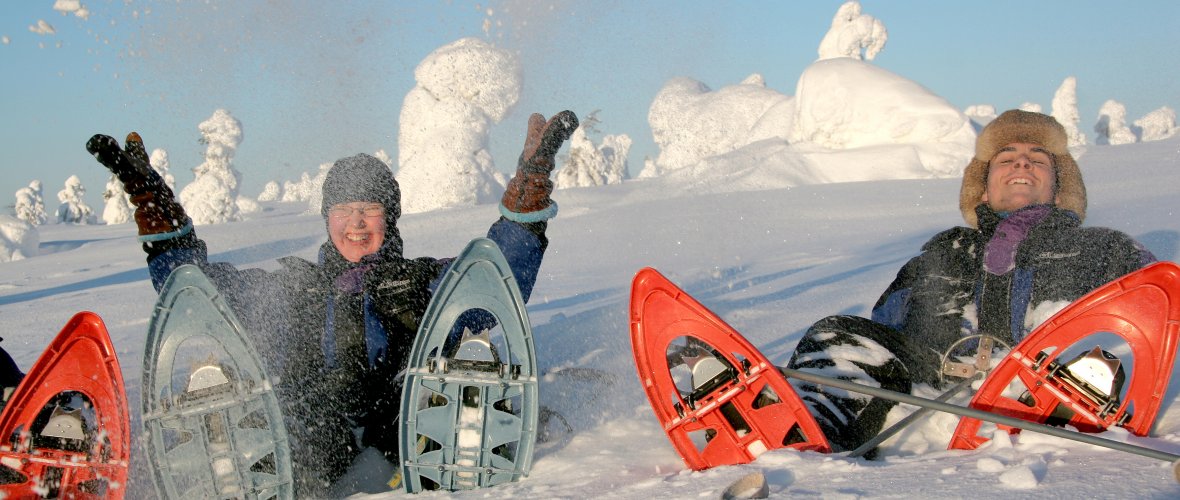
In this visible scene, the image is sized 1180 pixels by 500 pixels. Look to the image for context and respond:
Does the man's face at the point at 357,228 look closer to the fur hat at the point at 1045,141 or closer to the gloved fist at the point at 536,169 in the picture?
the gloved fist at the point at 536,169

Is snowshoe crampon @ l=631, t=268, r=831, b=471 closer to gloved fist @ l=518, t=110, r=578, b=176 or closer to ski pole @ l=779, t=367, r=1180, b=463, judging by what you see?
ski pole @ l=779, t=367, r=1180, b=463

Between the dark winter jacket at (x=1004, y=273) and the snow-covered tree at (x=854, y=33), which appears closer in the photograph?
the dark winter jacket at (x=1004, y=273)

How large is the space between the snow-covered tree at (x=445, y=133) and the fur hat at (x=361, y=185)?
26.9 m

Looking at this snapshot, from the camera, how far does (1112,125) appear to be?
44.8 m

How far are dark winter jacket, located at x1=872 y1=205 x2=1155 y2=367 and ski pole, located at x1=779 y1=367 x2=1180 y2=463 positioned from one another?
0.58 metres

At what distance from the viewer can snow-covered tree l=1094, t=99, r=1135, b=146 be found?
44.1 m

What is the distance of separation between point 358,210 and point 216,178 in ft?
130

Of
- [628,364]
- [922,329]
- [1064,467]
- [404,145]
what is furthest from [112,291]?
[404,145]

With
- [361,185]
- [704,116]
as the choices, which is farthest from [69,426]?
[704,116]

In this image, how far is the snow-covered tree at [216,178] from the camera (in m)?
37.2

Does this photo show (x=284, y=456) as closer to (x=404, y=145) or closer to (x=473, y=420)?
(x=473, y=420)

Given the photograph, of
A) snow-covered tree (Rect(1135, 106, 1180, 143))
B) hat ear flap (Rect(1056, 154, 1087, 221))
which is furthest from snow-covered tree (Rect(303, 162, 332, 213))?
snow-covered tree (Rect(1135, 106, 1180, 143))

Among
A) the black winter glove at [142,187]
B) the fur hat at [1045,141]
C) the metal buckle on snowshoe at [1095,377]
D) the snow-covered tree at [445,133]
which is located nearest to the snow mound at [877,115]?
the snow-covered tree at [445,133]

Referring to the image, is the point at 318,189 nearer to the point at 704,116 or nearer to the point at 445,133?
the point at 445,133
